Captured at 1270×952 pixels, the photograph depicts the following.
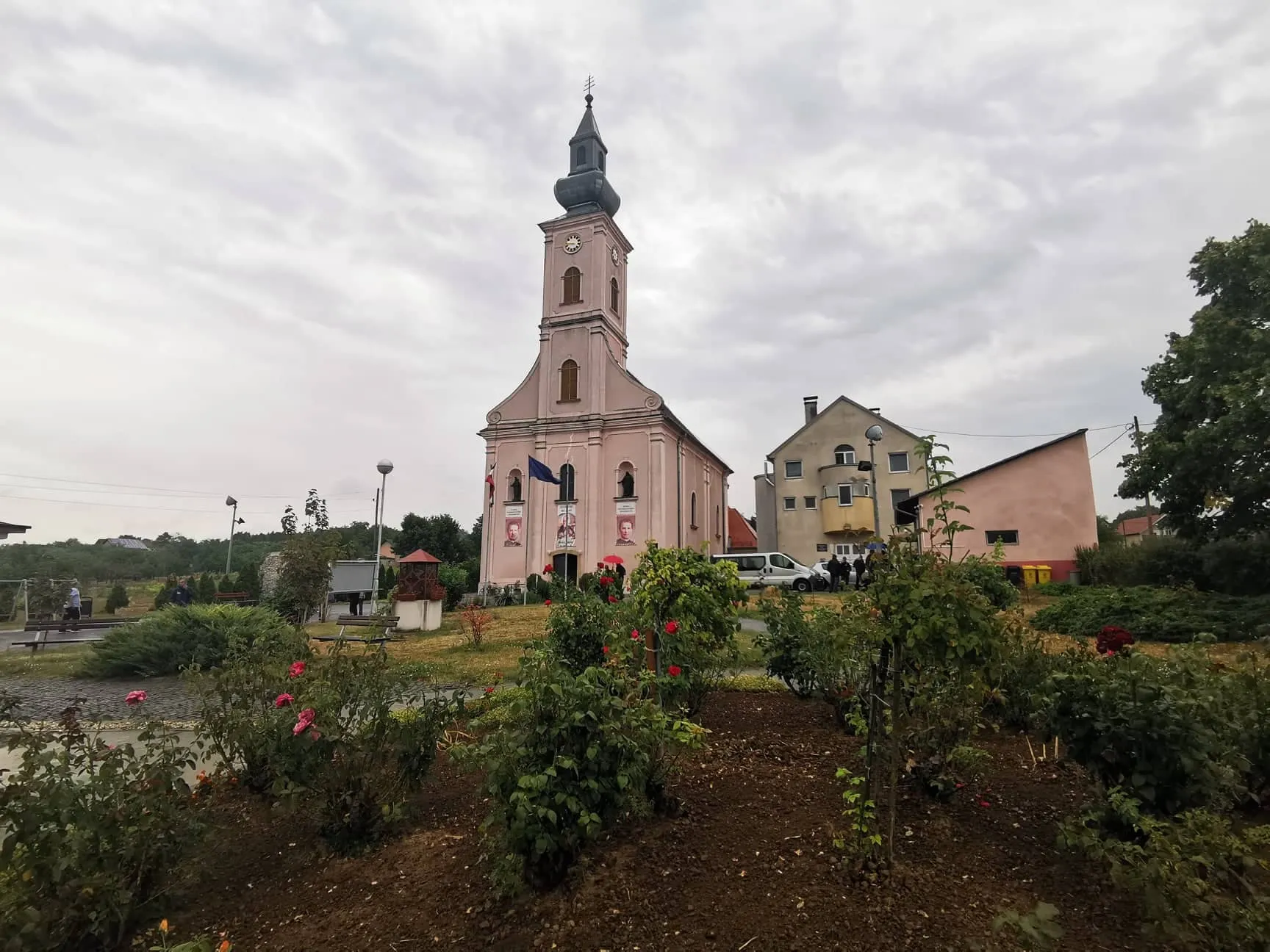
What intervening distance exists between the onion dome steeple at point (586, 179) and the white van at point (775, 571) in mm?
19713

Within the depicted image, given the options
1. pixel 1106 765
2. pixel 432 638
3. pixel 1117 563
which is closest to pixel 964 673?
pixel 1106 765

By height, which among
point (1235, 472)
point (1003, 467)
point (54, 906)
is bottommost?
point (54, 906)

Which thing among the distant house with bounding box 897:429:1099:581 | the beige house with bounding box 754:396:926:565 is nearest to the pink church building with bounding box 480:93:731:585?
the beige house with bounding box 754:396:926:565

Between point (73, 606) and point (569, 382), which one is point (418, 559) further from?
point (569, 382)

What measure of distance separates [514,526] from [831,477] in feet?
58.4

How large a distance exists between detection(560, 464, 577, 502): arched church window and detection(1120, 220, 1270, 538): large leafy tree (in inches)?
838

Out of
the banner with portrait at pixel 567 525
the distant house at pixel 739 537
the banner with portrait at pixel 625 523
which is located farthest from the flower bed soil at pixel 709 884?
the distant house at pixel 739 537

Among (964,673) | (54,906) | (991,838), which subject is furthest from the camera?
(991,838)

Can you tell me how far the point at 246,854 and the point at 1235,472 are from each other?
A: 1605 centimetres

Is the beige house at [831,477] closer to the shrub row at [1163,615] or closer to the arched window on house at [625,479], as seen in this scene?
the arched window on house at [625,479]

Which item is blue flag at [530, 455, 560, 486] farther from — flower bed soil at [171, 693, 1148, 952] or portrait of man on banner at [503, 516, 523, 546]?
flower bed soil at [171, 693, 1148, 952]

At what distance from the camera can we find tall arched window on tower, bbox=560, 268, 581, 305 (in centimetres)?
3288

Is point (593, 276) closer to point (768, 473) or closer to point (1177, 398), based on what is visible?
point (768, 473)

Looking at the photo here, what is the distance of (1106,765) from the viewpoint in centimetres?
314
